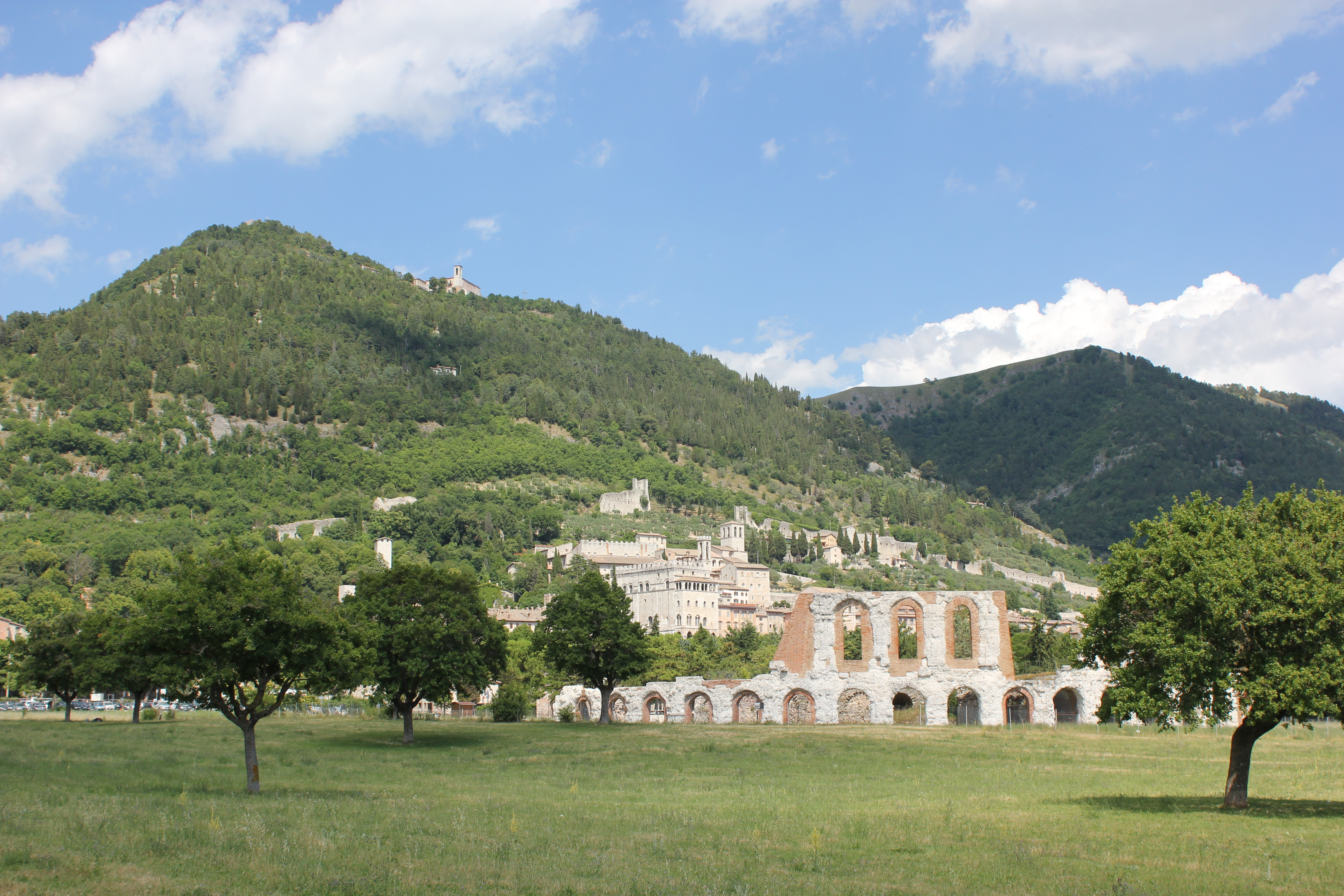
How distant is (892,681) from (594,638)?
1374cm

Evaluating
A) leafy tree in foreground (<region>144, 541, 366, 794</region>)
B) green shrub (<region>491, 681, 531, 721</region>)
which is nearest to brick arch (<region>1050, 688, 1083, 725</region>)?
green shrub (<region>491, 681, 531, 721</region>)

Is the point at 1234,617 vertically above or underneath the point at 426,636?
above

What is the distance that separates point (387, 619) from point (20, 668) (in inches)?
985

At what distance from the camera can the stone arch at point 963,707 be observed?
4897 cm

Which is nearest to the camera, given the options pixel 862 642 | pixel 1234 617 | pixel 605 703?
pixel 1234 617

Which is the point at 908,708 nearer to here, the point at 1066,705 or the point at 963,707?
→ the point at 963,707

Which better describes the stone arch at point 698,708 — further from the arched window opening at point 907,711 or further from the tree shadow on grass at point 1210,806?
the tree shadow on grass at point 1210,806

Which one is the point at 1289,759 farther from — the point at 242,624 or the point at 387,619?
the point at 387,619

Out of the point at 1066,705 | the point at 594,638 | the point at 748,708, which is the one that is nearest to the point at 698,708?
the point at 748,708

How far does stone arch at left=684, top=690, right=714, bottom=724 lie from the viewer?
5222cm

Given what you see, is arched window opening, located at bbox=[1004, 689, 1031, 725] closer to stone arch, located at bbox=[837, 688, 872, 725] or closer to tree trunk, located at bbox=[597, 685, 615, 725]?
stone arch, located at bbox=[837, 688, 872, 725]

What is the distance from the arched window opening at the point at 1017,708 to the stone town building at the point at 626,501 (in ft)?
468

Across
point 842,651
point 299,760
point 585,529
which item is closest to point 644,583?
point 585,529

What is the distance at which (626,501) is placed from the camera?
7662 inches
